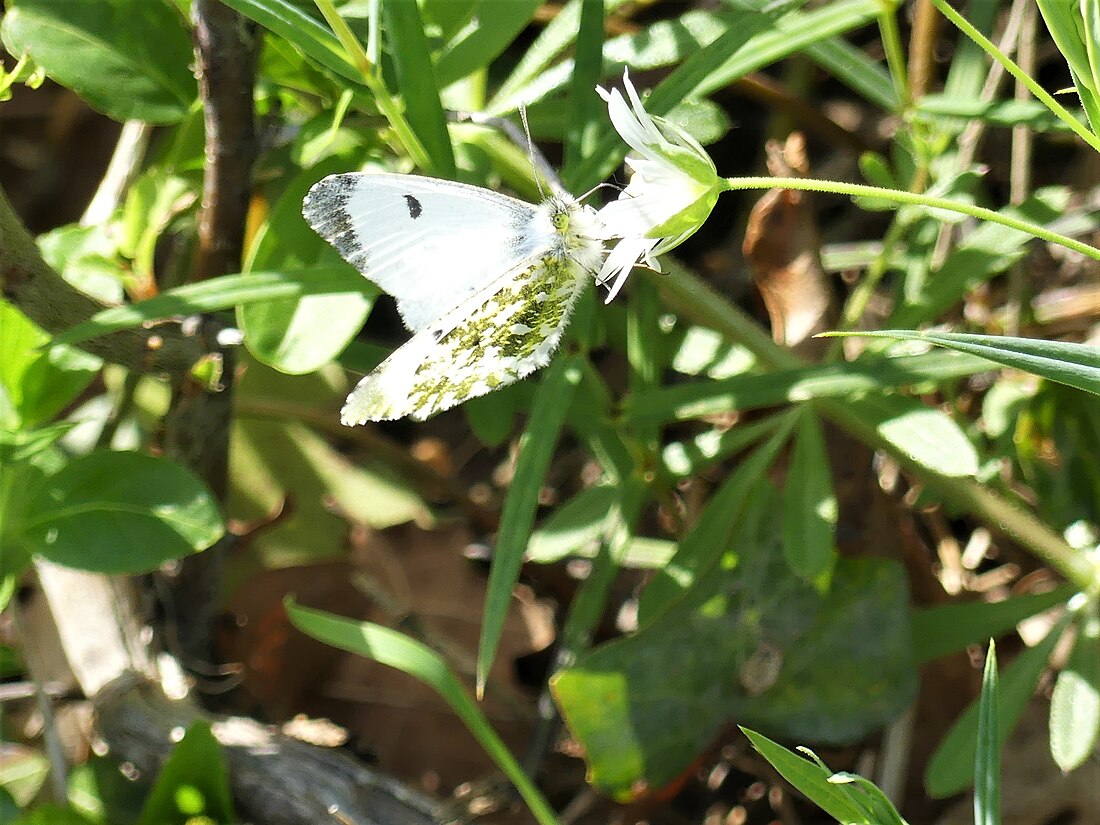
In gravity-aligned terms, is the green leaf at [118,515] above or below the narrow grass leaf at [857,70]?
below

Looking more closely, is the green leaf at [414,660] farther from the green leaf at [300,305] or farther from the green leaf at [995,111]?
the green leaf at [995,111]

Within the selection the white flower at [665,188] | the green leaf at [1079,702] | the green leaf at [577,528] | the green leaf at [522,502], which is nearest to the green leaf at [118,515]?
the green leaf at [522,502]

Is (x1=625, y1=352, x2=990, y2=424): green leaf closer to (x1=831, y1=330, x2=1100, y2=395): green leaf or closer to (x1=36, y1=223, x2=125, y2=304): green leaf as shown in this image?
(x1=831, y1=330, x2=1100, y2=395): green leaf

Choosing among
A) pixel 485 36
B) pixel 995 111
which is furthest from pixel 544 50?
pixel 995 111

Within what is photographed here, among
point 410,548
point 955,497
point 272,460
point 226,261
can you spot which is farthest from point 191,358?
point 955,497

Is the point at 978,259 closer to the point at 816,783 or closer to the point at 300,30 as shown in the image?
the point at 816,783

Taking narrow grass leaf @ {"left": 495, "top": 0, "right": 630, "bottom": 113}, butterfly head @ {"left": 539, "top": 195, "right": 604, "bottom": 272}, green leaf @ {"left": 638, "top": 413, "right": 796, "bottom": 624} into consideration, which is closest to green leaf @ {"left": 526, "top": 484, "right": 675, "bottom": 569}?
green leaf @ {"left": 638, "top": 413, "right": 796, "bottom": 624}

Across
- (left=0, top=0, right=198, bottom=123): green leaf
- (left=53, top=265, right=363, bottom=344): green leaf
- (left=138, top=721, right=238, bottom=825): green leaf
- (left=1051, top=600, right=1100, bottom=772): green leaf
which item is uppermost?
(left=0, top=0, right=198, bottom=123): green leaf
